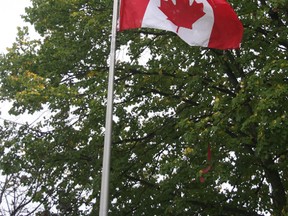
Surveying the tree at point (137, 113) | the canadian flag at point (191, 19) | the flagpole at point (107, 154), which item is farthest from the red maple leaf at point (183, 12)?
the tree at point (137, 113)

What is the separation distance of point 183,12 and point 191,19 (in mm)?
144

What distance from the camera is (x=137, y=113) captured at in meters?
10.5

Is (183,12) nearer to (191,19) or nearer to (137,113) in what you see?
(191,19)

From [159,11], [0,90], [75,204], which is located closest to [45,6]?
[0,90]

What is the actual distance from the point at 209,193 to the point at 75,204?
10.5ft

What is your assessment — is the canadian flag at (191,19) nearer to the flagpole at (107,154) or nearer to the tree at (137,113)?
the flagpole at (107,154)

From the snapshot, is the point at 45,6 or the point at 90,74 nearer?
the point at 90,74

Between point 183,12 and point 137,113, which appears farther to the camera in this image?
point 137,113

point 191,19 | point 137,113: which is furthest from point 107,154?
point 137,113

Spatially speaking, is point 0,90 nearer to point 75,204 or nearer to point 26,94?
point 26,94

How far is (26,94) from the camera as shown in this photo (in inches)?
340

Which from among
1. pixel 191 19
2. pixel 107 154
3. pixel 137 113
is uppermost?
pixel 137 113

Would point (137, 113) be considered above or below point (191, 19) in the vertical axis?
Result: above

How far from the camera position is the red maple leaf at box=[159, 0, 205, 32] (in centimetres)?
590
